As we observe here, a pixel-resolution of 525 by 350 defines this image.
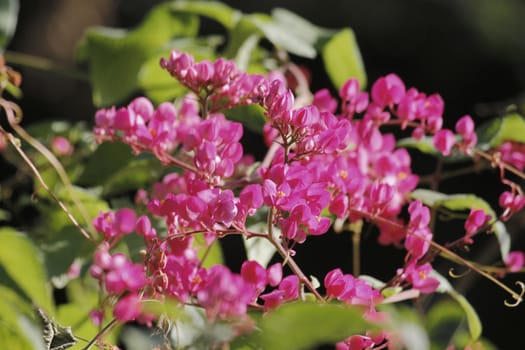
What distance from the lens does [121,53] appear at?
28.1 inches

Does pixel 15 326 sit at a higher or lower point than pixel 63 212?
higher

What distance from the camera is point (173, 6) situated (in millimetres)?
738

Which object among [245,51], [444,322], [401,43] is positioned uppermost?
[245,51]

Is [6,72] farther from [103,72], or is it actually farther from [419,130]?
[419,130]

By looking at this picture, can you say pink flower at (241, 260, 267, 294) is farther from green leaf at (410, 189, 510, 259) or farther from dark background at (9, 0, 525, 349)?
dark background at (9, 0, 525, 349)

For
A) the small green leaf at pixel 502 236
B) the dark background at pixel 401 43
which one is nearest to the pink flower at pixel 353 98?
the small green leaf at pixel 502 236

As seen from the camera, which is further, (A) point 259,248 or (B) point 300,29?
(B) point 300,29

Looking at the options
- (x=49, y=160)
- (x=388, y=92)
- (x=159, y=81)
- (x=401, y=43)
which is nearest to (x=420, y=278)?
(x=388, y=92)

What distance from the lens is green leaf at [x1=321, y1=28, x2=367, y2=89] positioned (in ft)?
2.24

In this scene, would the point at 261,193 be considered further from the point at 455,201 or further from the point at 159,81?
the point at 159,81

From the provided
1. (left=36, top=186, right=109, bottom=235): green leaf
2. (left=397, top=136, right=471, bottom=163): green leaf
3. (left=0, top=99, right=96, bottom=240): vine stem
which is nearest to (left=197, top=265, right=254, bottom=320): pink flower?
(left=0, top=99, right=96, bottom=240): vine stem

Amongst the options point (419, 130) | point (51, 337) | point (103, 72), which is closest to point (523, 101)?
point (419, 130)

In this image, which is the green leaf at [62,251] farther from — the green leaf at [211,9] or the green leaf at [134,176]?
the green leaf at [211,9]

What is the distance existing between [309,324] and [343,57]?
0.47 meters
